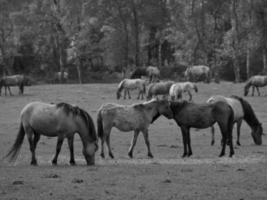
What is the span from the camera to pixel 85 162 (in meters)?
18.0

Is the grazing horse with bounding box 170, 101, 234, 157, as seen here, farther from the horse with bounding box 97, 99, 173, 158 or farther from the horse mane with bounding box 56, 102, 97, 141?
the horse mane with bounding box 56, 102, 97, 141

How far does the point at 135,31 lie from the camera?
2581 inches

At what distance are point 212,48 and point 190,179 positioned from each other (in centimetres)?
5262

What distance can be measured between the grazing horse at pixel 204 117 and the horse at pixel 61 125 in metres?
3.58

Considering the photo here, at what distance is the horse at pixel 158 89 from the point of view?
44.1m

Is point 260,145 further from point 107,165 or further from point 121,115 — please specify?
point 107,165

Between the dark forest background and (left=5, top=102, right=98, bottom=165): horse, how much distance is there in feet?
145

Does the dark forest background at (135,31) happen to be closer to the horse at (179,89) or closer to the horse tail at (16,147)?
the horse at (179,89)

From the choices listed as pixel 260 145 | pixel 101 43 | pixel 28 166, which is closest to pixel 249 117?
pixel 260 145

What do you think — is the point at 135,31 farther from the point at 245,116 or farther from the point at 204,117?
the point at 204,117

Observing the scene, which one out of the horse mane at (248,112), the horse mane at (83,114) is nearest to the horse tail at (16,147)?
Result: the horse mane at (83,114)

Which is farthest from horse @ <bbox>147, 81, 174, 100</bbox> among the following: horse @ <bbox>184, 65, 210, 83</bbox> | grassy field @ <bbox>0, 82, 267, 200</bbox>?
grassy field @ <bbox>0, 82, 267, 200</bbox>

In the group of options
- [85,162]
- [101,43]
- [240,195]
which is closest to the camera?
[240,195]

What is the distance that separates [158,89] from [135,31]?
22127mm
